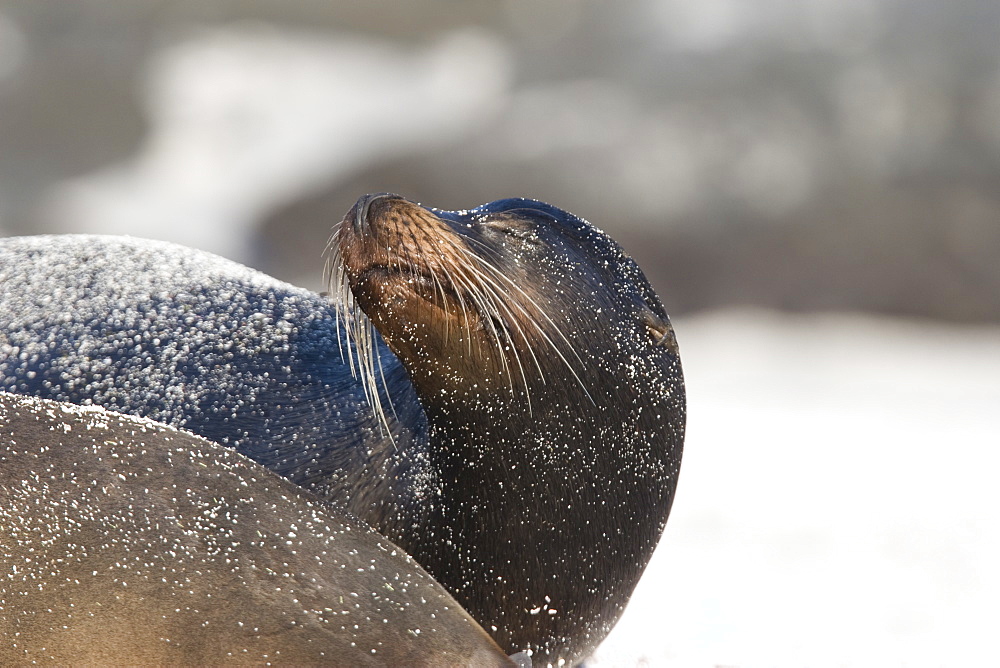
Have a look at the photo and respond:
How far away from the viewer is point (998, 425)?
4949mm

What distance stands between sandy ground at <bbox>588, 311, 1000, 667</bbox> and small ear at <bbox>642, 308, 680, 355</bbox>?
0.63 metres

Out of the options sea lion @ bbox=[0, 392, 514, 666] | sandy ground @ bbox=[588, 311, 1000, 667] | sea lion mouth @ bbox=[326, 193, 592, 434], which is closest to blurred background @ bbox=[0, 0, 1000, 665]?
sandy ground @ bbox=[588, 311, 1000, 667]

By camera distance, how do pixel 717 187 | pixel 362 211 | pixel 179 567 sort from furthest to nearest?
pixel 717 187
pixel 362 211
pixel 179 567

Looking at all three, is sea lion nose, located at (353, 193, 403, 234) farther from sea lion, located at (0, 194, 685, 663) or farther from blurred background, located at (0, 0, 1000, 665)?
blurred background, located at (0, 0, 1000, 665)

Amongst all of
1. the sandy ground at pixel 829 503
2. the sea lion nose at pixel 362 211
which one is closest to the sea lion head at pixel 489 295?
the sea lion nose at pixel 362 211

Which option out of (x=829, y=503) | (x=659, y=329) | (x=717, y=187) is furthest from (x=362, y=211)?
(x=717, y=187)

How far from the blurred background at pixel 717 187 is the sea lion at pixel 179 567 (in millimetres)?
989

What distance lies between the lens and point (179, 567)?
138cm

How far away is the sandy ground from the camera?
254 centimetres

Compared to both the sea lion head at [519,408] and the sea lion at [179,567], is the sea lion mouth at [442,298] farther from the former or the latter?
the sea lion at [179,567]

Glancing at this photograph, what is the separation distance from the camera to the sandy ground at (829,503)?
2535 millimetres

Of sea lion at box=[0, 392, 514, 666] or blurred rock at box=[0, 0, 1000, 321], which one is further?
blurred rock at box=[0, 0, 1000, 321]

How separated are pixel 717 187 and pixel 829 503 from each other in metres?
3.74

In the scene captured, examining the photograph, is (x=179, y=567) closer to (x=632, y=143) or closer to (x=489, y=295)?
(x=489, y=295)
